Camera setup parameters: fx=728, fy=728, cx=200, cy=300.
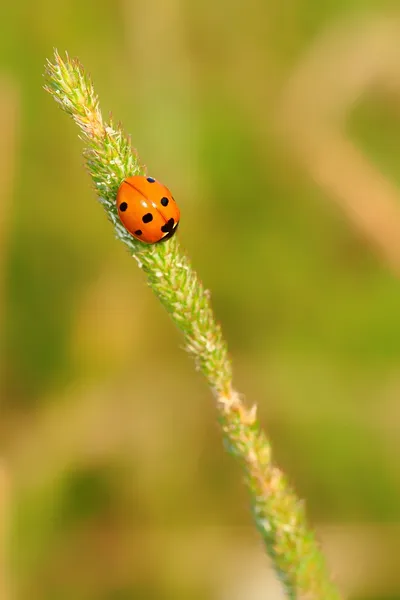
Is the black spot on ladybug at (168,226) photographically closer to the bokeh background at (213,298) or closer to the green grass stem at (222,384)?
the green grass stem at (222,384)

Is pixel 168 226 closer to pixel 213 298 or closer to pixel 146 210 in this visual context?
pixel 146 210

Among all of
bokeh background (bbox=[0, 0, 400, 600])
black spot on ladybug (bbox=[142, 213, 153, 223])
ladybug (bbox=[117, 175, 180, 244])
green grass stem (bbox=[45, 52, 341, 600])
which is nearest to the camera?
green grass stem (bbox=[45, 52, 341, 600])

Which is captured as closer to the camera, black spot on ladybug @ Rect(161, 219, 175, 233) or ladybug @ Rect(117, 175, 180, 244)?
ladybug @ Rect(117, 175, 180, 244)

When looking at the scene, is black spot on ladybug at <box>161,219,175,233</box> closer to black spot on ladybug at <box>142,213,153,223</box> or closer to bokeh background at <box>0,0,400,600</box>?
black spot on ladybug at <box>142,213,153,223</box>

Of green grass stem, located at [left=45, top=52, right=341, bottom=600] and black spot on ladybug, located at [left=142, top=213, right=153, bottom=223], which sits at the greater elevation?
black spot on ladybug, located at [left=142, top=213, right=153, bottom=223]

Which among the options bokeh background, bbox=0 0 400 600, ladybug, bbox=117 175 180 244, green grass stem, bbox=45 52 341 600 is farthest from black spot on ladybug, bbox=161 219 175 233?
bokeh background, bbox=0 0 400 600

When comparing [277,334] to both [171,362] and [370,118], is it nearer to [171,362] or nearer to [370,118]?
[171,362]
